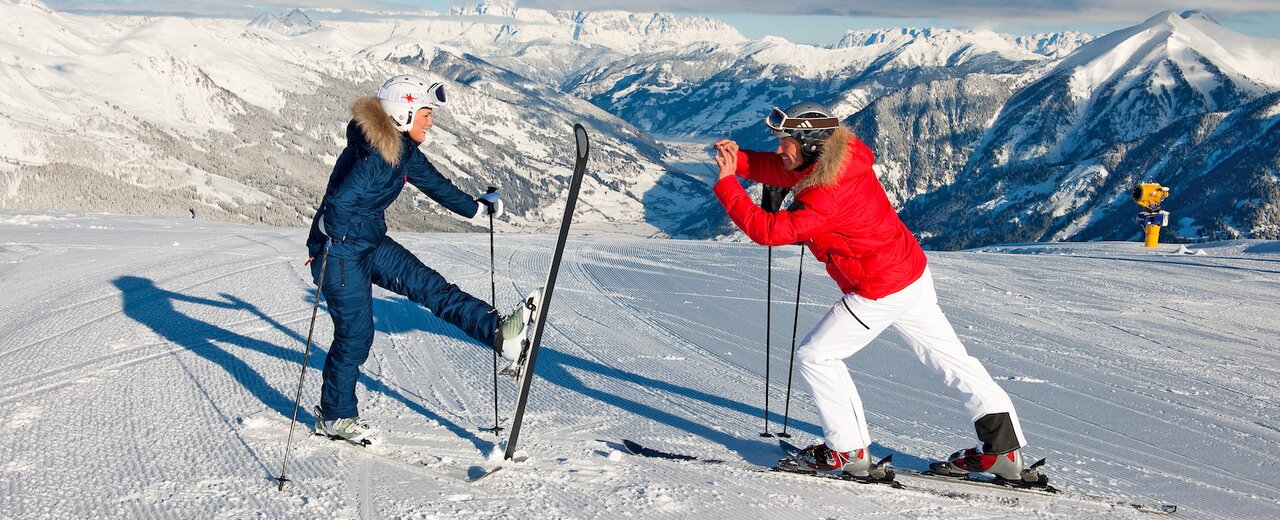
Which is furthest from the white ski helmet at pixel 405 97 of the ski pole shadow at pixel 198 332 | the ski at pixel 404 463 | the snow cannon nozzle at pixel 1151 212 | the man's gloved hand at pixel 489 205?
the snow cannon nozzle at pixel 1151 212

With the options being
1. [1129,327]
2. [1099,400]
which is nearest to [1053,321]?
[1129,327]

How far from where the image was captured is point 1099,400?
7.12 metres

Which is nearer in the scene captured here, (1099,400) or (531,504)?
(531,504)

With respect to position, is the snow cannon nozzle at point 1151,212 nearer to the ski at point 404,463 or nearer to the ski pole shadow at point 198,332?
the ski pole shadow at point 198,332

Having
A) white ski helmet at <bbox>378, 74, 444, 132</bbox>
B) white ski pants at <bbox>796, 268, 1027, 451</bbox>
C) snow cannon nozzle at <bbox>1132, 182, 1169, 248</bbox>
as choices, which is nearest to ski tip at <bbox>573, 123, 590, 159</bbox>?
white ski helmet at <bbox>378, 74, 444, 132</bbox>

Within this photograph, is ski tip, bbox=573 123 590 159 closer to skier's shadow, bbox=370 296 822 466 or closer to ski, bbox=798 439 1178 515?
skier's shadow, bbox=370 296 822 466

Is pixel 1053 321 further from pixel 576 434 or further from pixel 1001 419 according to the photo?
pixel 576 434

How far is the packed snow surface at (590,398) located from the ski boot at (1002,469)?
0.64 feet

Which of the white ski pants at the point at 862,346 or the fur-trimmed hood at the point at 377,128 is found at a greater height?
the fur-trimmed hood at the point at 377,128

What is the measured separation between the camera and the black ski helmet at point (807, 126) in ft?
15.6

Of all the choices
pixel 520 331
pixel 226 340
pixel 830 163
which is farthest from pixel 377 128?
pixel 226 340

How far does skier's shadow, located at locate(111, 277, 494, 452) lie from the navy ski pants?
617 millimetres

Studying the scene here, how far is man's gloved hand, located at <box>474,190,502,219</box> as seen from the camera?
600 centimetres

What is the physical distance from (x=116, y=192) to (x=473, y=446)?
14694 cm
